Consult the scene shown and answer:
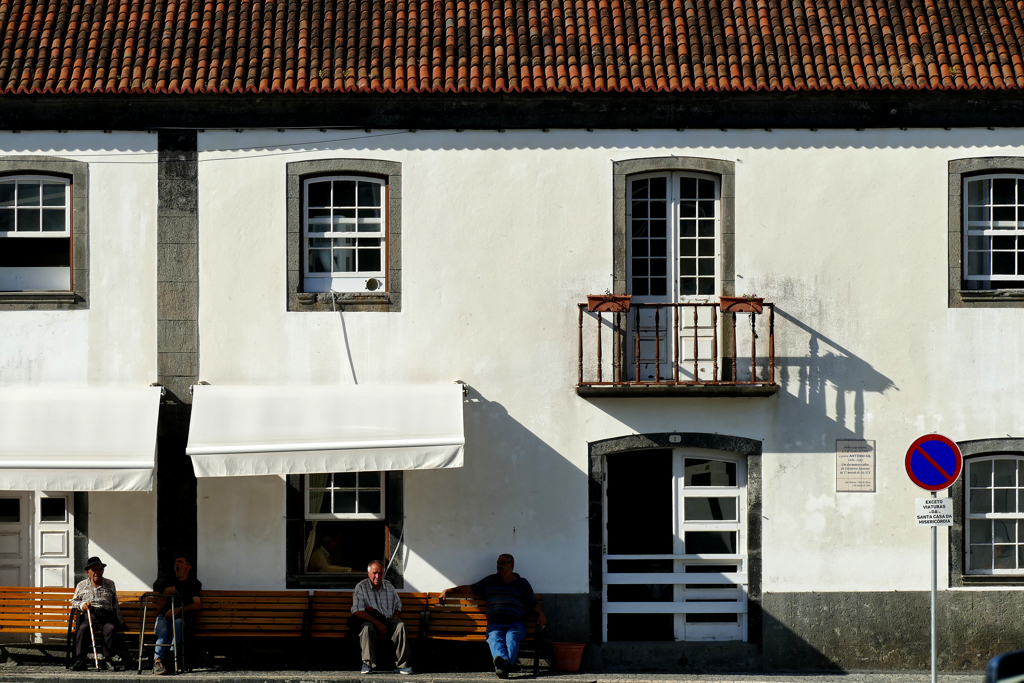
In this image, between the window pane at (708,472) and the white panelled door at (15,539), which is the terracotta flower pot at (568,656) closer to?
the window pane at (708,472)

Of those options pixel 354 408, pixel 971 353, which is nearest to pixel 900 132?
pixel 971 353

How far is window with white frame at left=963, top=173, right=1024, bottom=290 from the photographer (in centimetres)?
1263

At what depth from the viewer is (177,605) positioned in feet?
39.1

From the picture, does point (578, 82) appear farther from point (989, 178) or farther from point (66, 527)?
point (66, 527)

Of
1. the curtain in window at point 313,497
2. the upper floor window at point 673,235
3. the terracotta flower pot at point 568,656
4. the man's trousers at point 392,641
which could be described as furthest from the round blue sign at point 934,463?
the curtain in window at point 313,497

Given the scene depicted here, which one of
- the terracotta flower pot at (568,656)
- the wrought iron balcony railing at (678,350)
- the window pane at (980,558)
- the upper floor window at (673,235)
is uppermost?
the upper floor window at (673,235)

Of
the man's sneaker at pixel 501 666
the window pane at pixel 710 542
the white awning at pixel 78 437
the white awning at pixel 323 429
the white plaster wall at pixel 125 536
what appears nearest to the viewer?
the white awning at pixel 78 437

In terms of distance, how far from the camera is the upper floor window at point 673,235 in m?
12.7

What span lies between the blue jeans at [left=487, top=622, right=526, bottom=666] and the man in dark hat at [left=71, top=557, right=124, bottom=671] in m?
3.98

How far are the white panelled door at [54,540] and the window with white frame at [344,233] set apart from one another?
12.2 feet

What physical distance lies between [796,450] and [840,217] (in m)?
2.66

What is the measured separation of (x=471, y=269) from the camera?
12.5 metres

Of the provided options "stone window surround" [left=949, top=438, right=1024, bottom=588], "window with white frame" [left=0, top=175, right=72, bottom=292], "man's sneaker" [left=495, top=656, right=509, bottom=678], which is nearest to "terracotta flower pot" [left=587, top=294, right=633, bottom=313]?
"man's sneaker" [left=495, top=656, right=509, bottom=678]

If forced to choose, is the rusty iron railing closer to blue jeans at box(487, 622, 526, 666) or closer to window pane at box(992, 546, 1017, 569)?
blue jeans at box(487, 622, 526, 666)
